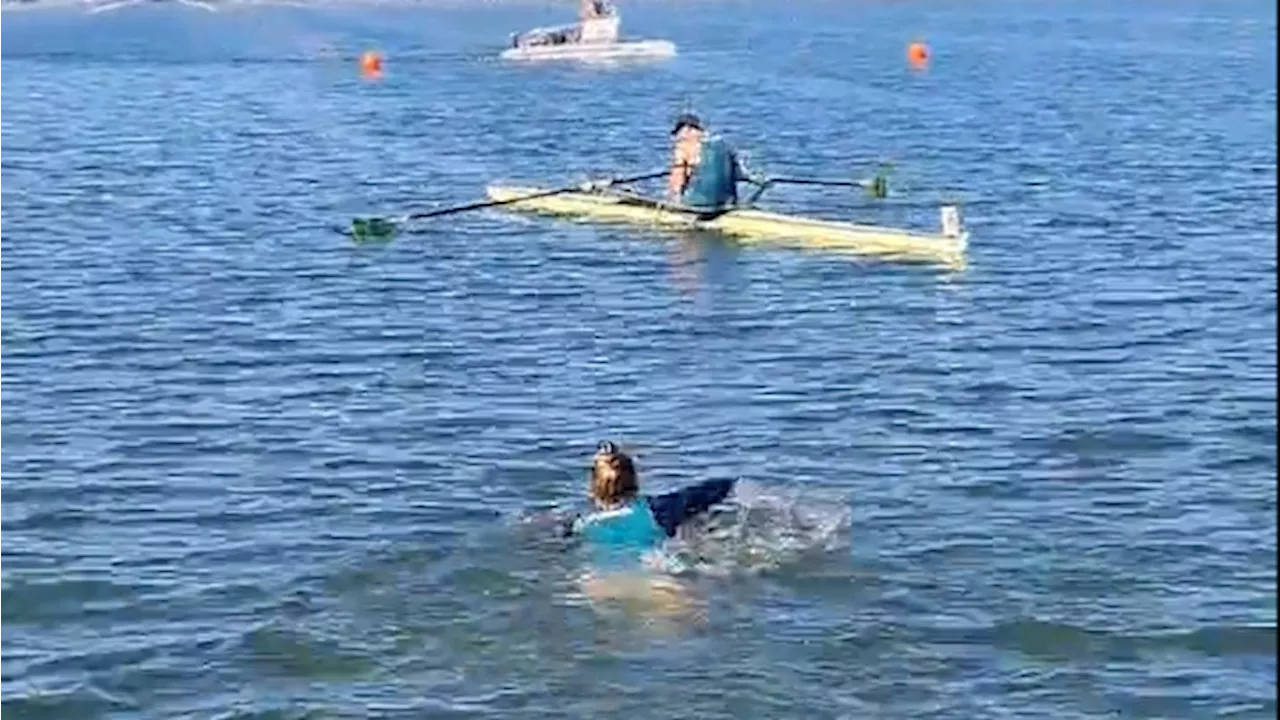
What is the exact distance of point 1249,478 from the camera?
73.8ft

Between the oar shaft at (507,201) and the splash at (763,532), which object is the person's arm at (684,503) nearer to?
the splash at (763,532)

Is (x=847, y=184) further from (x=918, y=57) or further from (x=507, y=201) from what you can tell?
(x=918, y=57)

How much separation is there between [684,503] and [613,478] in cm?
124

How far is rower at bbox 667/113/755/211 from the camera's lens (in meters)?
37.7

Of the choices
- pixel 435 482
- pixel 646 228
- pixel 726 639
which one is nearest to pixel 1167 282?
pixel 646 228

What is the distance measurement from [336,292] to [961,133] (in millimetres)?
27968

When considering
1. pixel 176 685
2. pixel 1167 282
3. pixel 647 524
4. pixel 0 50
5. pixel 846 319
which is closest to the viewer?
pixel 176 685

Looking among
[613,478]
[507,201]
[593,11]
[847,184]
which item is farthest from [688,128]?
[593,11]

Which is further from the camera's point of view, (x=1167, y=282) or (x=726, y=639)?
(x=1167, y=282)

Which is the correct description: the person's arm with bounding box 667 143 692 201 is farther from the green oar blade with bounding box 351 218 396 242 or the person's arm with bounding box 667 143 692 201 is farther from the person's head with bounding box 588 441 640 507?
the person's head with bounding box 588 441 640 507

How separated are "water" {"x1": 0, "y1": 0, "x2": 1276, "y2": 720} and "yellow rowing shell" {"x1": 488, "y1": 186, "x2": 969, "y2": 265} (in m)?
0.63

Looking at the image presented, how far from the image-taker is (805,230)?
Result: 124ft

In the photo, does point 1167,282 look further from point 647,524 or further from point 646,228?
point 647,524

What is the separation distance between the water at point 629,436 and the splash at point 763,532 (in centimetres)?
8
